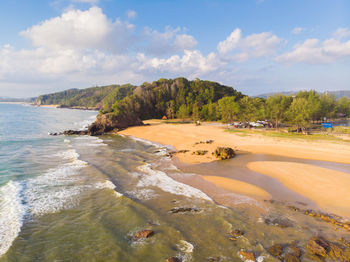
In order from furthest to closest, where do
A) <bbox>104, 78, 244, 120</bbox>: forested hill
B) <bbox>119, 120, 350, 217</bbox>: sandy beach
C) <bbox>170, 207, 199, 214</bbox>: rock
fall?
1. <bbox>104, 78, 244, 120</bbox>: forested hill
2. <bbox>119, 120, 350, 217</bbox>: sandy beach
3. <bbox>170, 207, 199, 214</bbox>: rock

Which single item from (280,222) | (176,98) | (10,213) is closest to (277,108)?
(280,222)

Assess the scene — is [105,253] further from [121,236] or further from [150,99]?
[150,99]

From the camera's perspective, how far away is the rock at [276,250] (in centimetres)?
883

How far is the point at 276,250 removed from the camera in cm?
906

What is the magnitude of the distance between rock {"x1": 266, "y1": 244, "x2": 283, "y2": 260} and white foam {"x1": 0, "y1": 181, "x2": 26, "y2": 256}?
1271 centimetres

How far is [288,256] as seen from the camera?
8688 millimetres

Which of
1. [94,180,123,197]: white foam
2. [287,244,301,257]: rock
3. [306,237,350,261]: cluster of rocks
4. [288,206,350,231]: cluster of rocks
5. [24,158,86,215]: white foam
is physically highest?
[288,206,350,231]: cluster of rocks

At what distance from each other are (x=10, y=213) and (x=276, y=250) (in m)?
16.0

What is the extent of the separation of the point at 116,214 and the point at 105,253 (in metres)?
3.46

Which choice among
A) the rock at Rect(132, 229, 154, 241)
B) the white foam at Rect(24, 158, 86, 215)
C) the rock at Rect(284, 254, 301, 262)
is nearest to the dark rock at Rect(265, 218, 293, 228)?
the rock at Rect(284, 254, 301, 262)

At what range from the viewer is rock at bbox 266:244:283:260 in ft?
29.0

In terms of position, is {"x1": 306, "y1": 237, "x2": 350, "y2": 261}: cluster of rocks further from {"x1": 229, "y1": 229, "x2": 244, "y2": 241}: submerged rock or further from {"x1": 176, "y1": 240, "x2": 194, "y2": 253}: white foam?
{"x1": 176, "y1": 240, "x2": 194, "y2": 253}: white foam

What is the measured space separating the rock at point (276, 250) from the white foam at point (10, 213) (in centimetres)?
1271

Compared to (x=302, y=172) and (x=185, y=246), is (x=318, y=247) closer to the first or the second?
(x=185, y=246)
